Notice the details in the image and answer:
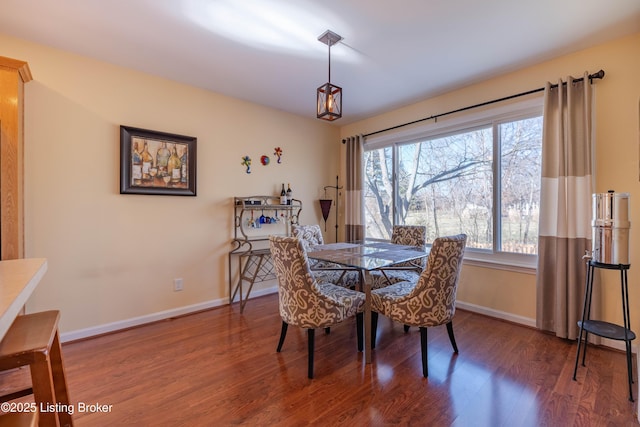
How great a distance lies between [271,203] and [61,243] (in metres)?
2.12

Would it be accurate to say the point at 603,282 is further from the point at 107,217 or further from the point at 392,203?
the point at 107,217

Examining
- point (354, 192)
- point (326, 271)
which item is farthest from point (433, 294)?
point (354, 192)

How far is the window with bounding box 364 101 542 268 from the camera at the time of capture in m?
2.87

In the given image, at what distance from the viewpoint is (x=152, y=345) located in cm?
244

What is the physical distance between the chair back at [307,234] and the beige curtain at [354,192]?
1.02m

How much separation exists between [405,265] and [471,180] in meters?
1.30

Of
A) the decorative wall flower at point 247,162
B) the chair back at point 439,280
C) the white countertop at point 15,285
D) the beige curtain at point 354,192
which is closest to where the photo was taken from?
the white countertop at point 15,285

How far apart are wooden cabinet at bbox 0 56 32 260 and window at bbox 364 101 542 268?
367cm

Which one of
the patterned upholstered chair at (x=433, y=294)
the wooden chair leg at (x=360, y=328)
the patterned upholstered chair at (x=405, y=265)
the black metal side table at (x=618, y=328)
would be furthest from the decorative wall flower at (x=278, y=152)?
the black metal side table at (x=618, y=328)

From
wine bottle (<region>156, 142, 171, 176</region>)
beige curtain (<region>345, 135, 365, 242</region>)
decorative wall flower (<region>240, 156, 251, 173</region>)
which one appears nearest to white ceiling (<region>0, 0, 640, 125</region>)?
wine bottle (<region>156, 142, 171, 176</region>)

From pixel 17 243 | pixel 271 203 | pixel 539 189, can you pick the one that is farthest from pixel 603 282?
pixel 17 243

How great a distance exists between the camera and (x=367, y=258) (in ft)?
7.83

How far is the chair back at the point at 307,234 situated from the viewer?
128 inches

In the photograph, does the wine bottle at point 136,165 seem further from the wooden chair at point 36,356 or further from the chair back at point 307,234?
the wooden chair at point 36,356
